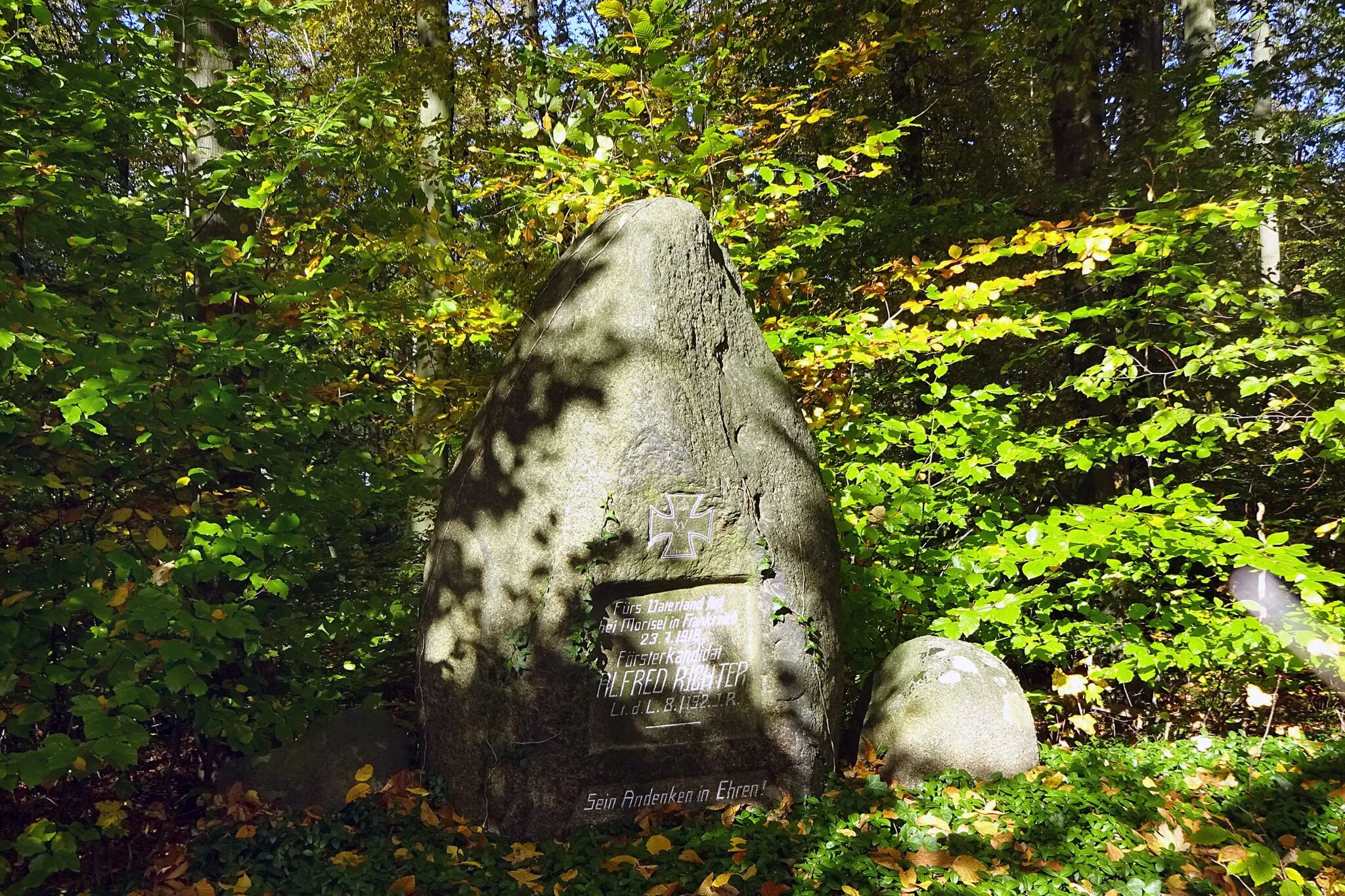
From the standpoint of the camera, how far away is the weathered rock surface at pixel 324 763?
402cm

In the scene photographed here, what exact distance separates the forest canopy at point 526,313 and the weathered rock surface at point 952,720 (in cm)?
24

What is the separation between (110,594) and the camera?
10.6ft

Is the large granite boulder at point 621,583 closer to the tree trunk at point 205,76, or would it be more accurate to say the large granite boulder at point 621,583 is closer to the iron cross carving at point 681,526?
the iron cross carving at point 681,526

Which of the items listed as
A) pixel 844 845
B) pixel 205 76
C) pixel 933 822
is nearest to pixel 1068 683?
pixel 933 822

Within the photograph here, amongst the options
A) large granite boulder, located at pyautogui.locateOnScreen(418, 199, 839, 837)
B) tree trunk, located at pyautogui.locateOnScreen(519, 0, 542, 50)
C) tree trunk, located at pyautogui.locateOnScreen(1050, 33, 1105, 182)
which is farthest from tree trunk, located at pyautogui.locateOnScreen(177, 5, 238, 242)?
tree trunk, located at pyautogui.locateOnScreen(1050, 33, 1105, 182)

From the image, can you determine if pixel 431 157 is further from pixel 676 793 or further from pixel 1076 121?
pixel 676 793

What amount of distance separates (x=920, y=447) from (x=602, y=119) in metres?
3.00

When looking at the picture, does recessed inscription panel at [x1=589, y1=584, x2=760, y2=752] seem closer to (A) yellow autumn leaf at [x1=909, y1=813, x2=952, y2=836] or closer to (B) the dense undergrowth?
(B) the dense undergrowth

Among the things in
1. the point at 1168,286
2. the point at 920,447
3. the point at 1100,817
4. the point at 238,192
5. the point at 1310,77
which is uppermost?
the point at 1310,77

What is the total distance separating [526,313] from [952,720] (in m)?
3.91

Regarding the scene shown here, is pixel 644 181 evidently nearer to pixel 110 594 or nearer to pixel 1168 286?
pixel 1168 286

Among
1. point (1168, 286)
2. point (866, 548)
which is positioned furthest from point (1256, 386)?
point (866, 548)

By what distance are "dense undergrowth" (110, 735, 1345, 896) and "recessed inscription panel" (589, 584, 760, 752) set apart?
401 millimetres

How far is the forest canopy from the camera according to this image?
11.0ft
